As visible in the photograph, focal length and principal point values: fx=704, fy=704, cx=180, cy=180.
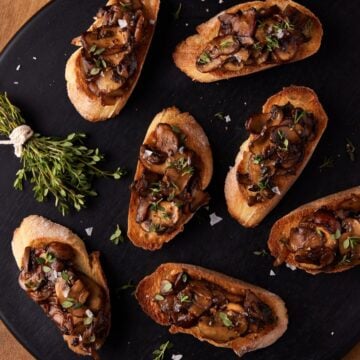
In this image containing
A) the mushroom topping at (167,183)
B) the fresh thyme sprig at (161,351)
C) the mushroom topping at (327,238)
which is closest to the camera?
the mushroom topping at (327,238)

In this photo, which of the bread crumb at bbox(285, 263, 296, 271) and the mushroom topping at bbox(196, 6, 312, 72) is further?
the bread crumb at bbox(285, 263, 296, 271)

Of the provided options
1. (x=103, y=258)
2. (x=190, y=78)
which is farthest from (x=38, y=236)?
(x=190, y=78)

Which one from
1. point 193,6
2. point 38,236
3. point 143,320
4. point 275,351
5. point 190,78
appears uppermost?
point 193,6

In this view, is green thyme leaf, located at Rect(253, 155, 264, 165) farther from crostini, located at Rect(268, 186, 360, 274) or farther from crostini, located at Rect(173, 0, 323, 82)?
crostini, located at Rect(173, 0, 323, 82)

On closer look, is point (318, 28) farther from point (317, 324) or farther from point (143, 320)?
point (143, 320)

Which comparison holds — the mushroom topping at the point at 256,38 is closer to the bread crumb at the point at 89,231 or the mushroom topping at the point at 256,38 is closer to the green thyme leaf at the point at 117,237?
the green thyme leaf at the point at 117,237

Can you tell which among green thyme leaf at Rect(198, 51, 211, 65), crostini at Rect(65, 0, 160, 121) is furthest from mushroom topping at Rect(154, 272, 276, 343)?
green thyme leaf at Rect(198, 51, 211, 65)

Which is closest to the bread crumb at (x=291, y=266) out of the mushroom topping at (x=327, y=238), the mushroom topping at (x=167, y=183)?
the mushroom topping at (x=327, y=238)
